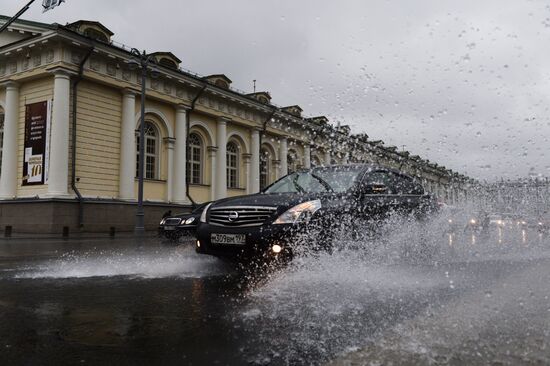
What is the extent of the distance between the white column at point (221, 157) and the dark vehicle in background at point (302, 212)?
24242mm

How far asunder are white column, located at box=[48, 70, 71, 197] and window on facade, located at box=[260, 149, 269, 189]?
658 inches

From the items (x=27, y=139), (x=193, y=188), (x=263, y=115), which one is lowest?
(x=193, y=188)

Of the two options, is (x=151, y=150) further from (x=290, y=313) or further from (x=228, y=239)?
(x=290, y=313)

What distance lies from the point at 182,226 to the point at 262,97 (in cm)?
2494

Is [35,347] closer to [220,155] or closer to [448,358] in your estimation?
[448,358]

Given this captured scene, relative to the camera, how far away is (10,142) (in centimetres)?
2380

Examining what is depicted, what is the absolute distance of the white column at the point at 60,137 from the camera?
21.7 m

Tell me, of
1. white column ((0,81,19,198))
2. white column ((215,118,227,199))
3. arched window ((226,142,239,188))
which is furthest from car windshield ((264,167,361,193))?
arched window ((226,142,239,188))

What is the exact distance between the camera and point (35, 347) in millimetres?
3195

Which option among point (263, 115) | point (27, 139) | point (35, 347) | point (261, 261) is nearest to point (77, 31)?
point (27, 139)

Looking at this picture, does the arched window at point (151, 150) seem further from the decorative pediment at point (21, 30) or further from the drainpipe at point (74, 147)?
the decorative pediment at point (21, 30)

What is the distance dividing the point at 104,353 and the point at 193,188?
27.3 metres

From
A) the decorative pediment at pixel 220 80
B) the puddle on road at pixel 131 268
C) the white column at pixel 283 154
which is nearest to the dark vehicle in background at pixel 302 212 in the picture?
the puddle on road at pixel 131 268

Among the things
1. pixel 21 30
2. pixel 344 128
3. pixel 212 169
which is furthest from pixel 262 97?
pixel 344 128
